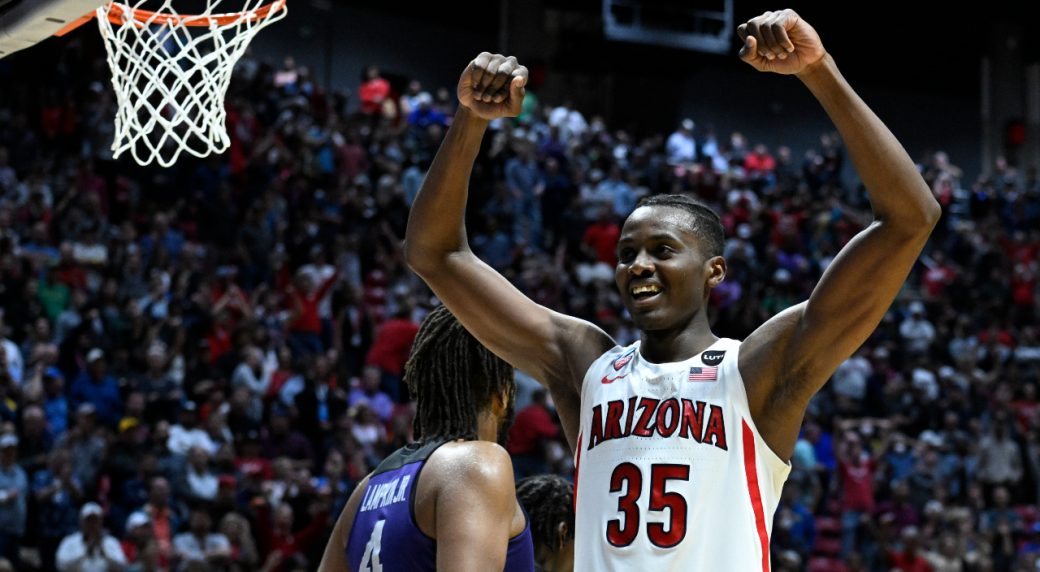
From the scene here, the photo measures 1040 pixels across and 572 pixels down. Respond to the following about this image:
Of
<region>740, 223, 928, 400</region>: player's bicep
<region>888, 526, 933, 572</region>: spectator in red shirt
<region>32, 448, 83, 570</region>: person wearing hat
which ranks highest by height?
<region>740, 223, 928, 400</region>: player's bicep

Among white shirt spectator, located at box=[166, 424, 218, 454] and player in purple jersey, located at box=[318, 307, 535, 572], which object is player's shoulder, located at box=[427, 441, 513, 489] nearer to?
player in purple jersey, located at box=[318, 307, 535, 572]

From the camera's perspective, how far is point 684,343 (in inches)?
116

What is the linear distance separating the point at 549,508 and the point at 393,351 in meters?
7.62

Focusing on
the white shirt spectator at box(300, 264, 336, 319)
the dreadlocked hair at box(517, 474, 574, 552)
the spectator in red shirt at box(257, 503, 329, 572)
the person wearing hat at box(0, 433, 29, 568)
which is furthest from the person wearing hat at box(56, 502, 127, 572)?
the dreadlocked hair at box(517, 474, 574, 552)

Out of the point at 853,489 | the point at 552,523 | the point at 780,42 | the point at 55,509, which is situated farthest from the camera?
the point at 853,489

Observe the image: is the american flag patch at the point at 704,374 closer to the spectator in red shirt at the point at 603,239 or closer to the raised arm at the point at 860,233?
the raised arm at the point at 860,233

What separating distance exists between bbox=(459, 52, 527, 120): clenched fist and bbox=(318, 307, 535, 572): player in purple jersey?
636 mm

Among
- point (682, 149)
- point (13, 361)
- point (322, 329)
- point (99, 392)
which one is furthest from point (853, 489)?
point (682, 149)

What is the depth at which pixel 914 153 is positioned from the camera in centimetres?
2394

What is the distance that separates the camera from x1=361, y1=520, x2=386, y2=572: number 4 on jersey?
307cm

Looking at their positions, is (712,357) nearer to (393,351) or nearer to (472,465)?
(472,465)


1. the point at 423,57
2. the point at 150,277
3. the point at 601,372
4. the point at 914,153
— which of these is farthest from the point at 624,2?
the point at 601,372

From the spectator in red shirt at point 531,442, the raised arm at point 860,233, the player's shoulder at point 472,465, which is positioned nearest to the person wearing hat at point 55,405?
the spectator in red shirt at point 531,442

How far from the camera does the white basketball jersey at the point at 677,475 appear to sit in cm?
270
